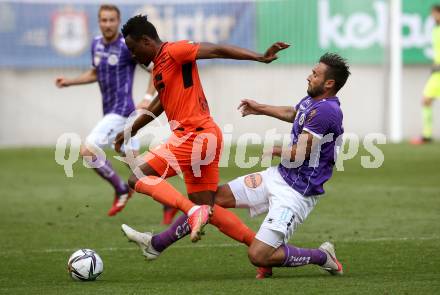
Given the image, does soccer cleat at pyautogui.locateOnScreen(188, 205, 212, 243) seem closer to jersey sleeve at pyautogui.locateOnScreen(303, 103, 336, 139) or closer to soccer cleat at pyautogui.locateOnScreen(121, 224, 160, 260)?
soccer cleat at pyautogui.locateOnScreen(121, 224, 160, 260)

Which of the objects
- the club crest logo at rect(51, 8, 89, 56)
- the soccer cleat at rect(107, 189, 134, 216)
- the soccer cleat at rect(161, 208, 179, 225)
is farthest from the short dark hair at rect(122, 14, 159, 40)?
the club crest logo at rect(51, 8, 89, 56)

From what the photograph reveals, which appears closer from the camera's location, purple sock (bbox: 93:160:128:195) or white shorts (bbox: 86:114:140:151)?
white shorts (bbox: 86:114:140:151)

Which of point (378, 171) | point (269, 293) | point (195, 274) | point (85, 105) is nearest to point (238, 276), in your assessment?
point (195, 274)

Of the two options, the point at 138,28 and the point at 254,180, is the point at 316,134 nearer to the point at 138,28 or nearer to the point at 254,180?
the point at 254,180

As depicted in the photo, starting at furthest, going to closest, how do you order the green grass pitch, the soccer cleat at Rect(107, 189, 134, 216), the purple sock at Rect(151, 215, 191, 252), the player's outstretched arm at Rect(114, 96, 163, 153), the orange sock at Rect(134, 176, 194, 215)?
the soccer cleat at Rect(107, 189, 134, 216)
the player's outstretched arm at Rect(114, 96, 163, 153)
the purple sock at Rect(151, 215, 191, 252)
the orange sock at Rect(134, 176, 194, 215)
the green grass pitch

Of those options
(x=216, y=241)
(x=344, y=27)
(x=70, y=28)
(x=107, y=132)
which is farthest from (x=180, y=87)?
(x=344, y=27)

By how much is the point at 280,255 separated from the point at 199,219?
0.83 metres

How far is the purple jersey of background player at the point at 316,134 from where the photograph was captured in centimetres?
873

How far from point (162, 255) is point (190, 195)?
1206 millimetres

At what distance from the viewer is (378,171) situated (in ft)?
59.9

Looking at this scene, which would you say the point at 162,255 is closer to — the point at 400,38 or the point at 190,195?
the point at 190,195

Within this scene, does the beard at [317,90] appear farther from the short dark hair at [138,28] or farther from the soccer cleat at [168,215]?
the soccer cleat at [168,215]

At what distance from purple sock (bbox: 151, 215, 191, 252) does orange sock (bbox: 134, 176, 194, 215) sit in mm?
319

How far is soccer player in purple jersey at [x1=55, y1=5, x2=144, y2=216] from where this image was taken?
1318 centimetres
